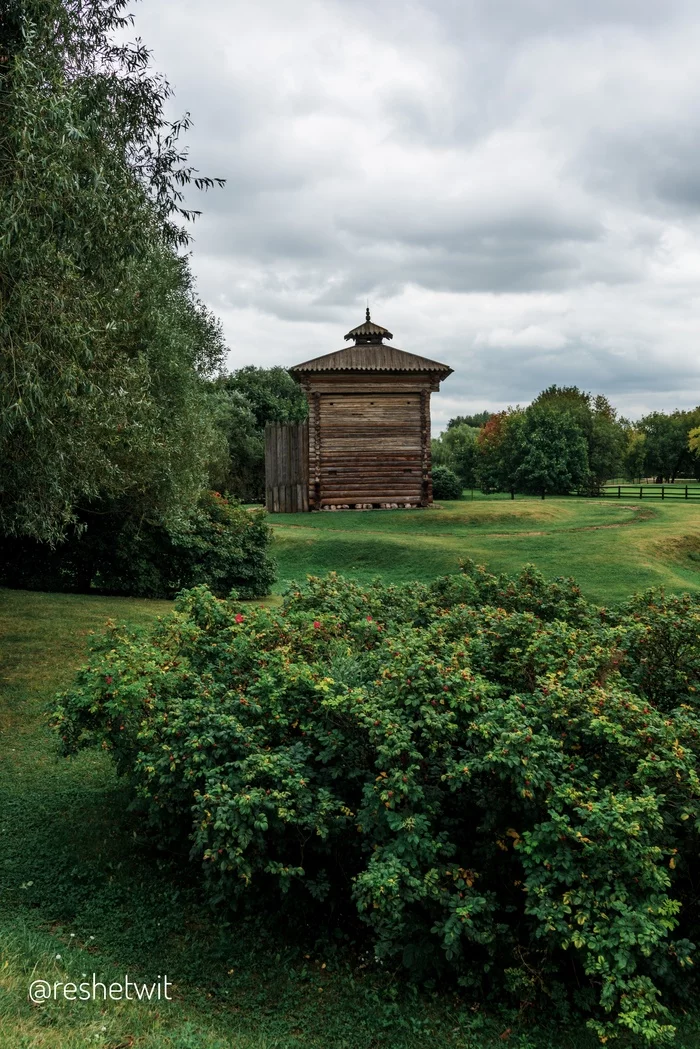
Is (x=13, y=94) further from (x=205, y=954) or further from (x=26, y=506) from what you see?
(x=205, y=954)

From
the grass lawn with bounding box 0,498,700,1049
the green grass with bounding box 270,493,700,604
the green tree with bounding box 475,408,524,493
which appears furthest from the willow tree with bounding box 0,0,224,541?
the green tree with bounding box 475,408,524,493

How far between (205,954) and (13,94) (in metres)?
6.82

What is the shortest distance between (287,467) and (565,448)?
17.7 metres

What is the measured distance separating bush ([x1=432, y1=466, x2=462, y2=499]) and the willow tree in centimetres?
2923

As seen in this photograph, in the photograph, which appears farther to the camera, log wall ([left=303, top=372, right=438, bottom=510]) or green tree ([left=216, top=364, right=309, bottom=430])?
green tree ([left=216, top=364, right=309, bottom=430])

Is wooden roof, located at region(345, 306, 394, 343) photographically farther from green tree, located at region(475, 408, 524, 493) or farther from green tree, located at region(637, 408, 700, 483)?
green tree, located at region(637, 408, 700, 483)

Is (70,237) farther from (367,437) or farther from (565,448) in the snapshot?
(565,448)

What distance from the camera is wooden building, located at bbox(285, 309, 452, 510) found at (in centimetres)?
2978

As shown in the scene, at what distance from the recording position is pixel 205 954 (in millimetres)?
4770

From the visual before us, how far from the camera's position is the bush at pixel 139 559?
52.6 feet

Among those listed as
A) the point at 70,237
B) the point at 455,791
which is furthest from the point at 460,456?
the point at 455,791

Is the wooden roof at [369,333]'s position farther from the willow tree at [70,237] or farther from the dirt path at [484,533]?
the willow tree at [70,237]

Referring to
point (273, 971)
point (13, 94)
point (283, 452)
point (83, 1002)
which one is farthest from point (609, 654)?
point (283, 452)

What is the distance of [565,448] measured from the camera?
42719 millimetres
